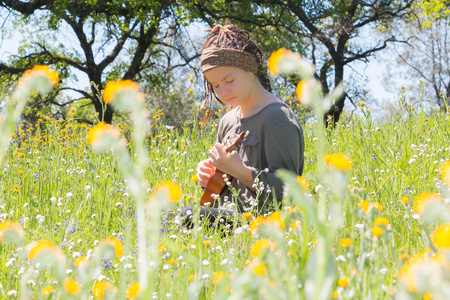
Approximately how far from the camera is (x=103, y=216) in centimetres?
271

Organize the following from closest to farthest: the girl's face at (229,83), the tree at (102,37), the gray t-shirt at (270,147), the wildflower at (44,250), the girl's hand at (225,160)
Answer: the wildflower at (44,250)
the girl's hand at (225,160)
the gray t-shirt at (270,147)
the girl's face at (229,83)
the tree at (102,37)

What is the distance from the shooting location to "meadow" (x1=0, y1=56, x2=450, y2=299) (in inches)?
25.4

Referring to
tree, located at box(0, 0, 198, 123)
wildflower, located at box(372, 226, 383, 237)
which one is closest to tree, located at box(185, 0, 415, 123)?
tree, located at box(0, 0, 198, 123)

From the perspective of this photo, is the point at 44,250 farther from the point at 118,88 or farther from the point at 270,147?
the point at 270,147

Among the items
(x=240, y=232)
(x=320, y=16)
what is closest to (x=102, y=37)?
(x=320, y=16)

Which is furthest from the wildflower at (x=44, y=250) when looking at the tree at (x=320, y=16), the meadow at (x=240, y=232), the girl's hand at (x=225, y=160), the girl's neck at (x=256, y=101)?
the tree at (x=320, y=16)

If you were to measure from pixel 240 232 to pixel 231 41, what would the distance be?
1546 millimetres

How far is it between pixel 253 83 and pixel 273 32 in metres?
10.8

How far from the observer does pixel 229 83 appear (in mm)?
2611

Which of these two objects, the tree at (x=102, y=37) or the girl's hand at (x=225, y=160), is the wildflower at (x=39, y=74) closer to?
the girl's hand at (x=225, y=160)

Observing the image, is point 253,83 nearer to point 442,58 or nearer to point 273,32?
point 273,32

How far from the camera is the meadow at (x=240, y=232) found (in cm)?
65

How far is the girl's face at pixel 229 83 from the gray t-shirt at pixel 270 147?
16cm

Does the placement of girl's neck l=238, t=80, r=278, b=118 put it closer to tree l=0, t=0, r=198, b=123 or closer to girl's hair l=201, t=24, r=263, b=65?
girl's hair l=201, t=24, r=263, b=65
